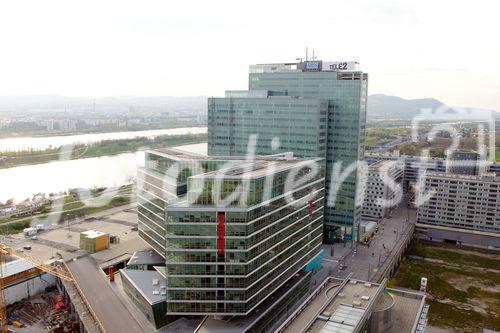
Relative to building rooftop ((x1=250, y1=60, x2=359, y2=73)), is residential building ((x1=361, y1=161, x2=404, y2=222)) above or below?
below

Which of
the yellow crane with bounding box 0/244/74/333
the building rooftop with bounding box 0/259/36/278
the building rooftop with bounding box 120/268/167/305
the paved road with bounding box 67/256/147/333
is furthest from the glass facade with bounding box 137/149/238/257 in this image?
the building rooftop with bounding box 0/259/36/278

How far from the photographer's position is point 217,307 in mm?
19250

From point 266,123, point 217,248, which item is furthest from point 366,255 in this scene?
point 217,248

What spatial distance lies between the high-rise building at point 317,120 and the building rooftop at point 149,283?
16718 mm

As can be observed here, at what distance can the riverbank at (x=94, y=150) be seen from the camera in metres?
67.4

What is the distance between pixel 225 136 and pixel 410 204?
80.9 ft

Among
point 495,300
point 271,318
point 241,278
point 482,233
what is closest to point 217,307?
point 241,278

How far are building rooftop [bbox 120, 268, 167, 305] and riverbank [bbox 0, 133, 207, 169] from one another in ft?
170

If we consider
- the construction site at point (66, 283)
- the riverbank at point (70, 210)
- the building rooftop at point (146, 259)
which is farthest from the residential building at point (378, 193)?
the riverbank at point (70, 210)

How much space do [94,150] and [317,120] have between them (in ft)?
188

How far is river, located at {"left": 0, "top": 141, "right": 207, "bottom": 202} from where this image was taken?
176 feet

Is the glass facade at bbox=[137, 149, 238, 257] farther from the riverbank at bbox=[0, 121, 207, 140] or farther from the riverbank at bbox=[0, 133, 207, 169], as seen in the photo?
the riverbank at bbox=[0, 121, 207, 140]

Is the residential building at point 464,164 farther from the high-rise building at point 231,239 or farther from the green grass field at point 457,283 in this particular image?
the high-rise building at point 231,239

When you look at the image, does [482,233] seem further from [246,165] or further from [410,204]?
[246,165]
